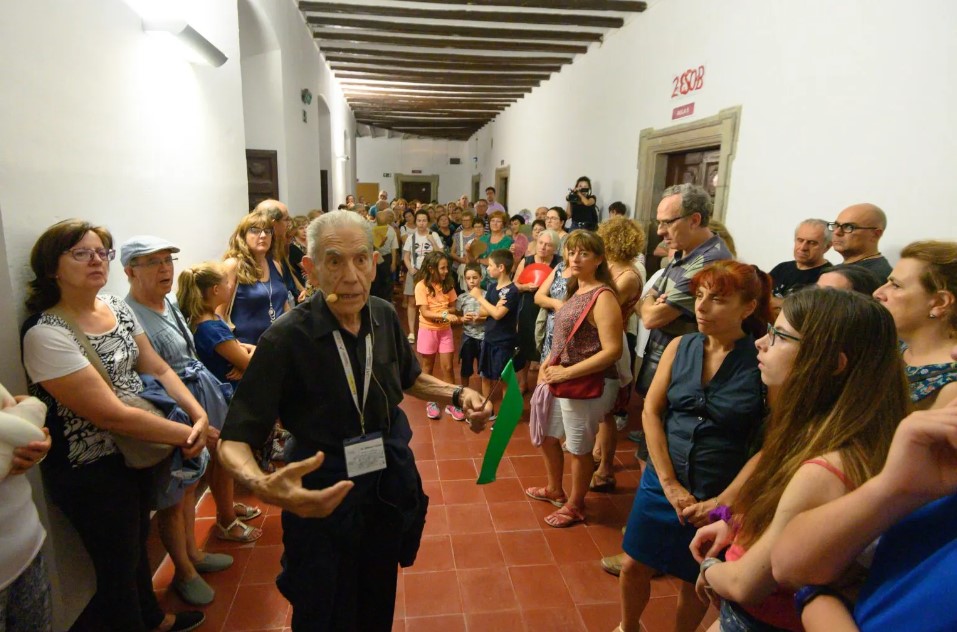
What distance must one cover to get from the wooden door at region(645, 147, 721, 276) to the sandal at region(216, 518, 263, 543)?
4.27 meters

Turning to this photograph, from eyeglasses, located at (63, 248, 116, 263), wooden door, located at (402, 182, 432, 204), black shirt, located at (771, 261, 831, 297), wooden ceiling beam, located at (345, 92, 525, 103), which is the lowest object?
black shirt, located at (771, 261, 831, 297)

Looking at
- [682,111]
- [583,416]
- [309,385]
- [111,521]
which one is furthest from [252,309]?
[682,111]

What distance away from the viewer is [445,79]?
9.97 metres

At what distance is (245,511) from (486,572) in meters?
1.45

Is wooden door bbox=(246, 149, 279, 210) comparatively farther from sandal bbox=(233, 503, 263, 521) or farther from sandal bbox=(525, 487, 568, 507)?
sandal bbox=(525, 487, 568, 507)

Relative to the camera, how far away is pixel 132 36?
249 centimetres

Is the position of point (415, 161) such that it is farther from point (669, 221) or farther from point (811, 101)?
point (669, 221)

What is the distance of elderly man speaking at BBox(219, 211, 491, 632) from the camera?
1433 mm

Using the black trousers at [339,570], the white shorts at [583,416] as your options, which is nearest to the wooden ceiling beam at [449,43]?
the white shorts at [583,416]

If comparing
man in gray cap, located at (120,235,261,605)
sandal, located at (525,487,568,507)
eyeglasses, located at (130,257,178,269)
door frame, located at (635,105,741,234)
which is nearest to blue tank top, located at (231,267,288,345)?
man in gray cap, located at (120,235,261,605)

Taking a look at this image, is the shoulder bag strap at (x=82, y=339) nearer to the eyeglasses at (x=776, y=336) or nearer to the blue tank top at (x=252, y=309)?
the blue tank top at (x=252, y=309)

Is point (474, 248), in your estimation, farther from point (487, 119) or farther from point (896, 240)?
point (487, 119)

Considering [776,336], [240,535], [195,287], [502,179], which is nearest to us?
[776,336]

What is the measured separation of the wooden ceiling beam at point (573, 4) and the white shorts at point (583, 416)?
4.79 meters
